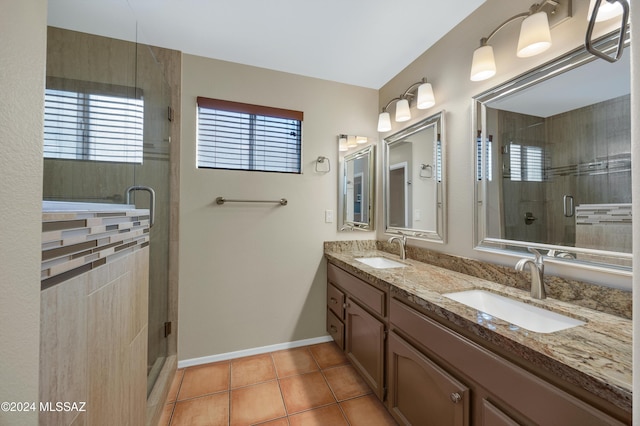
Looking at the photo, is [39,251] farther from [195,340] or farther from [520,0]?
[520,0]

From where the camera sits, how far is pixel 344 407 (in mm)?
1535

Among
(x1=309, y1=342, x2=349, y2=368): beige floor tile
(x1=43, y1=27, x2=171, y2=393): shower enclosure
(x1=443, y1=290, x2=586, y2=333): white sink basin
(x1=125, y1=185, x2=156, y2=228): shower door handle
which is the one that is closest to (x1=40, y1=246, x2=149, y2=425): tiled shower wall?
(x1=43, y1=27, x2=171, y2=393): shower enclosure

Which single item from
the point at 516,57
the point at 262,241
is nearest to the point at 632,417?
the point at 516,57

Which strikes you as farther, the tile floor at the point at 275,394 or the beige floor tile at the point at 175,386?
the beige floor tile at the point at 175,386

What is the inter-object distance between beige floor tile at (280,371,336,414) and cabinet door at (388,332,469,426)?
19.2 inches

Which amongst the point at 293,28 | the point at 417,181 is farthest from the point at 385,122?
the point at 293,28

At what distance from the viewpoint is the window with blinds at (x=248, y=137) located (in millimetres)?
2025

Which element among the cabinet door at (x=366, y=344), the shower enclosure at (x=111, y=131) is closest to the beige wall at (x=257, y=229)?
the shower enclosure at (x=111, y=131)

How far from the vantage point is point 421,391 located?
1.13 meters

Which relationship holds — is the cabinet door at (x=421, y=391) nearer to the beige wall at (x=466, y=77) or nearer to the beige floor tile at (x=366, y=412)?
the beige floor tile at (x=366, y=412)

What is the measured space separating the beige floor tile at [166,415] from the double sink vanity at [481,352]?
121 centimetres

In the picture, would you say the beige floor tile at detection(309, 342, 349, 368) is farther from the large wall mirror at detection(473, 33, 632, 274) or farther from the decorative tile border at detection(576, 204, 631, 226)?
the decorative tile border at detection(576, 204, 631, 226)

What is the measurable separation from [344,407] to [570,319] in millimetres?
1291

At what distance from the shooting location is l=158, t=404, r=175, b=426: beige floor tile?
1425 mm
